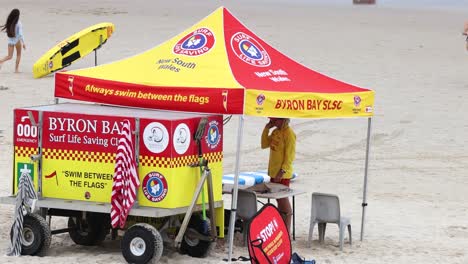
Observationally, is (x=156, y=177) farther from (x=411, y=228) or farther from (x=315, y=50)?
(x=315, y=50)

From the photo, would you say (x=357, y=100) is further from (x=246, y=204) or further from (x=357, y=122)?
(x=357, y=122)

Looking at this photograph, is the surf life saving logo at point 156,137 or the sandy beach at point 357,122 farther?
the sandy beach at point 357,122

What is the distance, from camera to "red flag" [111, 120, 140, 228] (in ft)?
32.7

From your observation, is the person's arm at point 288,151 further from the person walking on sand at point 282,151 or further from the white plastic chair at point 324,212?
the white plastic chair at point 324,212

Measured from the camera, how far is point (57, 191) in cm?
1039

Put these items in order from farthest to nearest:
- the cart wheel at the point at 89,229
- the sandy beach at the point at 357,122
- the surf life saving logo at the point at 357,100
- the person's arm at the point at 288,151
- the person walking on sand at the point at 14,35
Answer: the person walking on sand at the point at 14,35 < the sandy beach at the point at 357,122 < the person's arm at the point at 288,151 < the surf life saving logo at the point at 357,100 < the cart wheel at the point at 89,229

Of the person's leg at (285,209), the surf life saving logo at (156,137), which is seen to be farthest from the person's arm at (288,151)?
the surf life saving logo at (156,137)

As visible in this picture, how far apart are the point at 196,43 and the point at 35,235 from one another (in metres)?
2.39

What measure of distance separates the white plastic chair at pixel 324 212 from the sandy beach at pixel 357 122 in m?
0.18

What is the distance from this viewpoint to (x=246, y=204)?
11.1 meters

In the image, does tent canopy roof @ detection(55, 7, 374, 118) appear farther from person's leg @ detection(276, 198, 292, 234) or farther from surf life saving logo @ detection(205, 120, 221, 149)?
person's leg @ detection(276, 198, 292, 234)

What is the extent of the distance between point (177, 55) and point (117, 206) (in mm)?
1796

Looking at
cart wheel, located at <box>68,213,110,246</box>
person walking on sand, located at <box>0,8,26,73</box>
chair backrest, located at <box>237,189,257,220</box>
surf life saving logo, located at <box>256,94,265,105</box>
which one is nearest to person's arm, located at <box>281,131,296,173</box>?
chair backrest, located at <box>237,189,257,220</box>

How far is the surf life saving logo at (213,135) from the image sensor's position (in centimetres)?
1043
